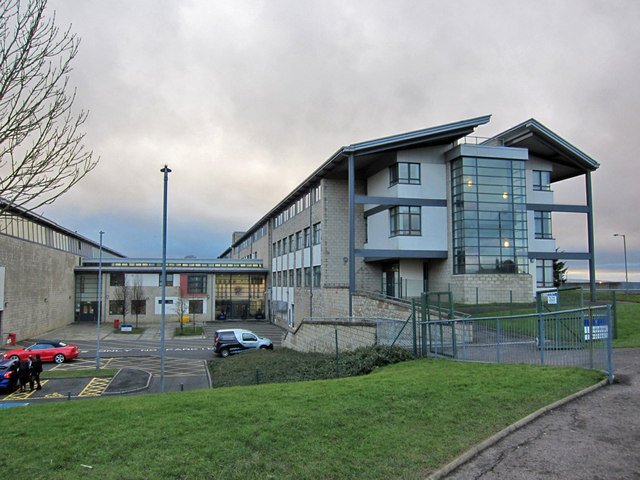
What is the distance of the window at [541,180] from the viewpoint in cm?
3456

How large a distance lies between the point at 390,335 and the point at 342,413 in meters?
10.2

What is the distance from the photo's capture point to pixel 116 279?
178 feet

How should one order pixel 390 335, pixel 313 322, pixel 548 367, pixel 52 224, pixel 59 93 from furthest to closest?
pixel 52 224, pixel 313 322, pixel 390 335, pixel 548 367, pixel 59 93

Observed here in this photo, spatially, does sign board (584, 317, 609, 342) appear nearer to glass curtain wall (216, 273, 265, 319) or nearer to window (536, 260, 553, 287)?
window (536, 260, 553, 287)

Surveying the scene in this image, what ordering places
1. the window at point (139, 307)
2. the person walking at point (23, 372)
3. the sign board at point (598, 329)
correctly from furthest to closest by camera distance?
1. the window at point (139, 307)
2. the person walking at point (23, 372)
3. the sign board at point (598, 329)

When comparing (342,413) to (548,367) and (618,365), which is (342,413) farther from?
(618,365)

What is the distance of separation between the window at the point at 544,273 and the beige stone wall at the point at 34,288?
38.7m

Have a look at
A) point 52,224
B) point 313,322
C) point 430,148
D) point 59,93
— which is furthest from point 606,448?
point 52,224

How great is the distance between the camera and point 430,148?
31.0 meters

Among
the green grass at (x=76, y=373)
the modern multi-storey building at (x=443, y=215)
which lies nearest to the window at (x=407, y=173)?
the modern multi-storey building at (x=443, y=215)

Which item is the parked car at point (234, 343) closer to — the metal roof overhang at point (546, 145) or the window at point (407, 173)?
the window at point (407, 173)

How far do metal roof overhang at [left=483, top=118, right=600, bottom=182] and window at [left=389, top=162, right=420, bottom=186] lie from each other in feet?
22.3

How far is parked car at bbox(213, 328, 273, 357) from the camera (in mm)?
30312

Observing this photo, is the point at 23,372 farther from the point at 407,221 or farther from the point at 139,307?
the point at 139,307
